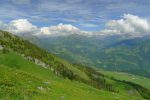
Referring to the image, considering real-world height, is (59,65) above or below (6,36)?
below

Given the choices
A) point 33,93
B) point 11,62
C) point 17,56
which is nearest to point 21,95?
point 33,93

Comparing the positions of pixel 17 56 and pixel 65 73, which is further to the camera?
pixel 65 73

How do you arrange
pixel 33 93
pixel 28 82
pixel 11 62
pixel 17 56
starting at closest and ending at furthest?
1. pixel 33 93
2. pixel 28 82
3. pixel 11 62
4. pixel 17 56

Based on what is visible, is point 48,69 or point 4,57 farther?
point 48,69

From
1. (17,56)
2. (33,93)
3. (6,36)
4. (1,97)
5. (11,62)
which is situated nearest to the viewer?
(1,97)

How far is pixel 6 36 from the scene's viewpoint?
191250mm

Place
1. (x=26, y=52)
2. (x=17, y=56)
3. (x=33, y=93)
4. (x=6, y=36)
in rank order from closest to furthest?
(x=33, y=93), (x=17, y=56), (x=26, y=52), (x=6, y=36)

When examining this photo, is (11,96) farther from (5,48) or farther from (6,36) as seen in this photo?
(6,36)

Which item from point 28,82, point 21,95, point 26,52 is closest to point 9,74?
point 28,82

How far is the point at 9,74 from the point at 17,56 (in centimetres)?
11471

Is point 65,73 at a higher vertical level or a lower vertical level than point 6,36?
lower

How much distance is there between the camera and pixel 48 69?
172 m

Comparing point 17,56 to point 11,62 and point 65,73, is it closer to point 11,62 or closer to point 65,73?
point 11,62

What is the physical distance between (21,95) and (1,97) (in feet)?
7.72
